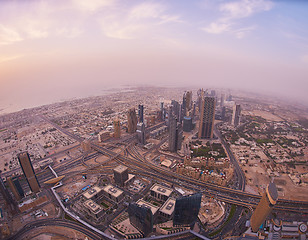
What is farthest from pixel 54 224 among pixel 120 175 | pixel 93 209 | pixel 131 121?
pixel 131 121

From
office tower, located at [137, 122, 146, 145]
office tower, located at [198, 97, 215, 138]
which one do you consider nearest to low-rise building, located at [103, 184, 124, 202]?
office tower, located at [137, 122, 146, 145]

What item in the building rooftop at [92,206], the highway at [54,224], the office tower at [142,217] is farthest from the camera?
the building rooftop at [92,206]

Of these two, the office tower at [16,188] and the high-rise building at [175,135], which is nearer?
the office tower at [16,188]

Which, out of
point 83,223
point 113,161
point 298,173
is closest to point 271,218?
point 298,173

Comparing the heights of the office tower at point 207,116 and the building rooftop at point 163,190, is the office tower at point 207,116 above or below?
above

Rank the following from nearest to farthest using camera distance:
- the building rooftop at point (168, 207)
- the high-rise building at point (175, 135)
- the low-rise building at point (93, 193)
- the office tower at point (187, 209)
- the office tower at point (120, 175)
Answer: the office tower at point (187, 209) < the building rooftop at point (168, 207) < the low-rise building at point (93, 193) < the office tower at point (120, 175) < the high-rise building at point (175, 135)

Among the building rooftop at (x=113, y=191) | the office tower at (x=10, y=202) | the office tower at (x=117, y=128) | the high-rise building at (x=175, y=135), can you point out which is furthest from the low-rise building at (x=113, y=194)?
the office tower at (x=117, y=128)

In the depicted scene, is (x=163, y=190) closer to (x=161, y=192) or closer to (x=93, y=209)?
(x=161, y=192)

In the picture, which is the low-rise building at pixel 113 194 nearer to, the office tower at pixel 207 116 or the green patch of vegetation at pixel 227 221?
the green patch of vegetation at pixel 227 221
